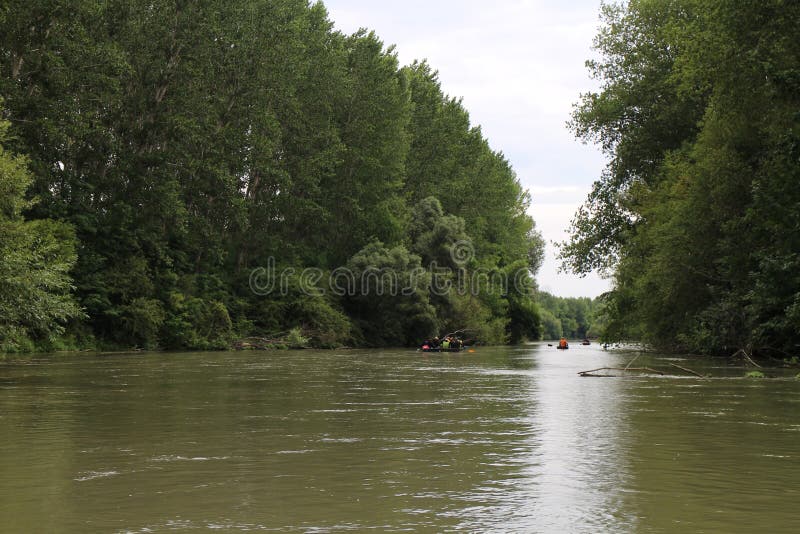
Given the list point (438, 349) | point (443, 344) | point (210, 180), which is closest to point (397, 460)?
point (438, 349)

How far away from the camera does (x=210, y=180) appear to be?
179ft

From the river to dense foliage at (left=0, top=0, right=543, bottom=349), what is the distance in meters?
12.6

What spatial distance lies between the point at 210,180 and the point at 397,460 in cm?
4625

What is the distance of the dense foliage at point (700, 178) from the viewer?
28312 mm

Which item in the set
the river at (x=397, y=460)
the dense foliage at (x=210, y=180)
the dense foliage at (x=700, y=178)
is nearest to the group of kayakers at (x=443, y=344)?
the dense foliage at (x=700, y=178)

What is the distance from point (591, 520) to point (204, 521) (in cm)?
321

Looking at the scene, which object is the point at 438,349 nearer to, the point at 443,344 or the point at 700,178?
the point at 443,344

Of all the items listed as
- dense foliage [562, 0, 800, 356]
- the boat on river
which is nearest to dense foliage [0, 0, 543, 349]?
the boat on river

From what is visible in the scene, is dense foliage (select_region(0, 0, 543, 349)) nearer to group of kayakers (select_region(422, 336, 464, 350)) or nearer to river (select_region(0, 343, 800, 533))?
group of kayakers (select_region(422, 336, 464, 350))

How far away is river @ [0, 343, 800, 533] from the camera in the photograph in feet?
24.6

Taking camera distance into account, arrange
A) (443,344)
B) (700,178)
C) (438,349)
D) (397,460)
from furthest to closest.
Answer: (443,344), (438,349), (700,178), (397,460)

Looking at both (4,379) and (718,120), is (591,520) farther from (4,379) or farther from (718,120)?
(718,120)

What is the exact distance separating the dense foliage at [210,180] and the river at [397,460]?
41.3 feet

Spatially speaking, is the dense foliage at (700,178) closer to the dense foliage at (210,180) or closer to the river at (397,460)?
the river at (397,460)
